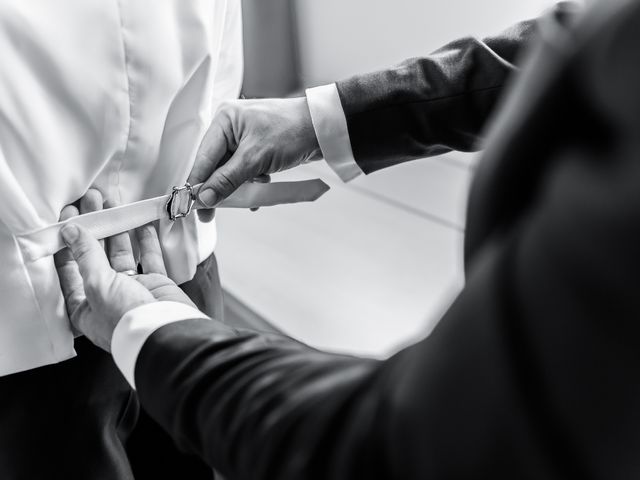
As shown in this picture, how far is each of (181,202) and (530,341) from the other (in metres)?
0.50

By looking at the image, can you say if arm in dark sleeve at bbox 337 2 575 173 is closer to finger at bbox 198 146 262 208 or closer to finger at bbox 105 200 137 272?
finger at bbox 198 146 262 208

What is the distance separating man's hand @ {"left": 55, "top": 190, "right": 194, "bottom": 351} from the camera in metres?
0.63

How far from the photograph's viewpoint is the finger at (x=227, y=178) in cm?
76

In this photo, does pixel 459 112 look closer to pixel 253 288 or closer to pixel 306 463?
pixel 306 463

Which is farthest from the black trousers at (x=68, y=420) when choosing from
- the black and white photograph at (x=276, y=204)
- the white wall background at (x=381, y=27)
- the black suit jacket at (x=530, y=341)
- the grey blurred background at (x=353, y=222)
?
the white wall background at (x=381, y=27)

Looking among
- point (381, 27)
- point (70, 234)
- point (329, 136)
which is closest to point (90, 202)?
point (70, 234)

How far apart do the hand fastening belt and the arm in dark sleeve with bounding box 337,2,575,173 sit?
11 centimetres

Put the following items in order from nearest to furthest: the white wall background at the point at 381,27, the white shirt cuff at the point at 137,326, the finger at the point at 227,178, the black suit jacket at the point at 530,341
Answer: the black suit jacket at the point at 530,341, the white shirt cuff at the point at 137,326, the finger at the point at 227,178, the white wall background at the point at 381,27

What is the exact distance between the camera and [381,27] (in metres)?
2.39

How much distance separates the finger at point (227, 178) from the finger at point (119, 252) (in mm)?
89

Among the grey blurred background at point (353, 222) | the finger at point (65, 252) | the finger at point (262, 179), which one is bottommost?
the grey blurred background at point (353, 222)

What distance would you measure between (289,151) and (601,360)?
60cm

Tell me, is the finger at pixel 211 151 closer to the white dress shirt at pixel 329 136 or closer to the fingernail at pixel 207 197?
the fingernail at pixel 207 197

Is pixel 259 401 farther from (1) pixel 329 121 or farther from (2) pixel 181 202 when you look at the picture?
(1) pixel 329 121
